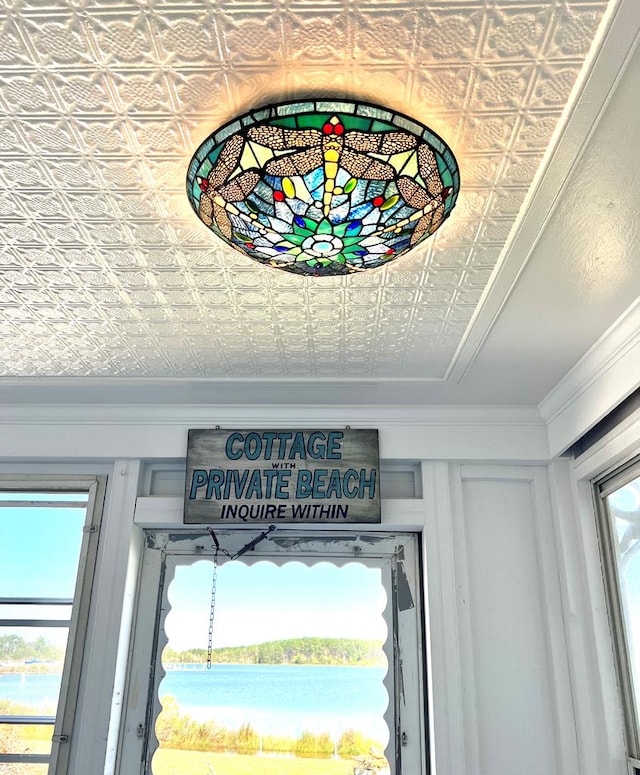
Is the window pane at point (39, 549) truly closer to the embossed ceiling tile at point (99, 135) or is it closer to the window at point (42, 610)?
the window at point (42, 610)

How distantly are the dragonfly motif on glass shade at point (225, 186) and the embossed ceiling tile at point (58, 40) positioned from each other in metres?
0.34

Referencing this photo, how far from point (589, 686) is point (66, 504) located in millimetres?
2502

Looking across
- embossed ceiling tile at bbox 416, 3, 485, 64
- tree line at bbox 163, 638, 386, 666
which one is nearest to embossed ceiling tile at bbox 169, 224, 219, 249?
embossed ceiling tile at bbox 416, 3, 485, 64

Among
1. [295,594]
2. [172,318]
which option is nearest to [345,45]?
[172,318]

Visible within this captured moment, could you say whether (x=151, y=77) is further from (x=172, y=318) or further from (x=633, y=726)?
(x=633, y=726)

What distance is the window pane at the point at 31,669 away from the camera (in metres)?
3.07

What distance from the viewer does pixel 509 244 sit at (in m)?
2.01

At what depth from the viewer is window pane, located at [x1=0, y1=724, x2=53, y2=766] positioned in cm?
300

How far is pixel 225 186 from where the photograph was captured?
1647 millimetres

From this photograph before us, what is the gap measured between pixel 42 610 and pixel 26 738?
1.75 ft

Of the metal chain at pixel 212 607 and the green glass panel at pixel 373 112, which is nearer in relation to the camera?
the green glass panel at pixel 373 112

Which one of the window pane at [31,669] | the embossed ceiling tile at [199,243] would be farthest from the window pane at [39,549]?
the embossed ceiling tile at [199,243]

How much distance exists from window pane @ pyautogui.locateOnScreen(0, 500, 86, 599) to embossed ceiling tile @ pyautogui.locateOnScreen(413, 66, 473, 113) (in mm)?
2617

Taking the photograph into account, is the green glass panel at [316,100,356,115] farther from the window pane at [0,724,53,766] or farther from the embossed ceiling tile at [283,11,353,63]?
the window pane at [0,724,53,766]
